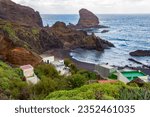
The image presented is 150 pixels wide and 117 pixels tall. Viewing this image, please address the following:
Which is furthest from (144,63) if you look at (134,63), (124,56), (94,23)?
(94,23)

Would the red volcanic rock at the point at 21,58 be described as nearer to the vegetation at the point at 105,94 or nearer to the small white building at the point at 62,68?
the small white building at the point at 62,68

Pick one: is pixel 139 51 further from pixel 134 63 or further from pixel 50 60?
pixel 50 60

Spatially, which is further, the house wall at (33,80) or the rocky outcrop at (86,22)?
the rocky outcrop at (86,22)

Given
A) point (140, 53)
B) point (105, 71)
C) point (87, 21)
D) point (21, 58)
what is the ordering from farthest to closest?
point (87, 21) < point (140, 53) < point (21, 58) < point (105, 71)

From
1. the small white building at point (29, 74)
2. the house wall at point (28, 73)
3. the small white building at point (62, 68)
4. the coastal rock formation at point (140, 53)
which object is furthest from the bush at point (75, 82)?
the coastal rock formation at point (140, 53)

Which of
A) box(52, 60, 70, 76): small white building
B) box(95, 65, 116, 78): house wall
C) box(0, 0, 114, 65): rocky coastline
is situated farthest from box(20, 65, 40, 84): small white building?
box(0, 0, 114, 65): rocky coastline

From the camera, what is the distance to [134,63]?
3450 centimetres

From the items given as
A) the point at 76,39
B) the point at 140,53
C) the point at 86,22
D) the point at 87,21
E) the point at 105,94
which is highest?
the point at 105,94

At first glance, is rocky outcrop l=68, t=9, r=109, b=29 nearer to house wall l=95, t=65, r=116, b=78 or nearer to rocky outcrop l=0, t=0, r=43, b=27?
rocky outcrop l=0, t=0, r=43, b=27

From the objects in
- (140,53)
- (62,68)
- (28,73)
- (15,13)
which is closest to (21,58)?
(62,68)

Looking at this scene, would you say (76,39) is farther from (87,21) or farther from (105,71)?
(105,71)

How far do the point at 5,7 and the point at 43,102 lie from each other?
157 ft

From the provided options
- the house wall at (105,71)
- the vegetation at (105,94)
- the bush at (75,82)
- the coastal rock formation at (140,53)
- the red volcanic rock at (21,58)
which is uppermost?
the vegetation at (105,94)

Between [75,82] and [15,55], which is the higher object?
[75,82]
